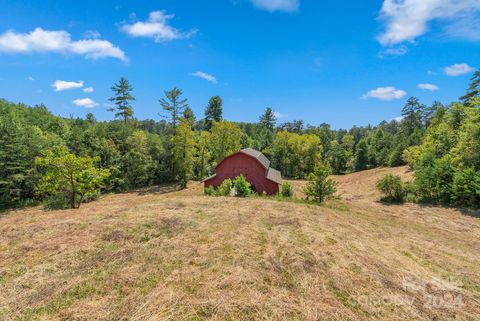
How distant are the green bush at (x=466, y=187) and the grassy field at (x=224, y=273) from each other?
507 inches

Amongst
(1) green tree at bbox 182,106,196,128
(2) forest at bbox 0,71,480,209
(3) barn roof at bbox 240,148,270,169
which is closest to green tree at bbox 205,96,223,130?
(2) forest at bbox 0,71,480,209

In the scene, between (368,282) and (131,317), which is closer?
(131,317)

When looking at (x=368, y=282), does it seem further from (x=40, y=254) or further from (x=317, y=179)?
(x=317, y=179)

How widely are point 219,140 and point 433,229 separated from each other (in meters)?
25.4

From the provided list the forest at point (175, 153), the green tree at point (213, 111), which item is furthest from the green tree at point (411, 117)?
the green tree at point (213, 111)

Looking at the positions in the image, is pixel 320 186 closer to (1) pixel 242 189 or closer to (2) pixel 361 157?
(1) pixel 242 189

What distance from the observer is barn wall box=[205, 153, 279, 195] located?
24.3 metres

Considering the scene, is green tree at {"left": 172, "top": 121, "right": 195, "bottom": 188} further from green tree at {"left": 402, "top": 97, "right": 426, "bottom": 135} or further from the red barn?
green tree at {"left": 402, "top": 97, "right": 426, "bottom": 135}

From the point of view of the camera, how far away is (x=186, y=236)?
830 cm

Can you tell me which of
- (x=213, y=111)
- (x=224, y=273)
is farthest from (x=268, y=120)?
(x=224, y=273)

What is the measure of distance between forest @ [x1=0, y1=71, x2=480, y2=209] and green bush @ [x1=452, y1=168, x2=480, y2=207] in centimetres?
7

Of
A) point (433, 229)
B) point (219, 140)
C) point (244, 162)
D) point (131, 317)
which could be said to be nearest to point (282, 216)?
point (131, 317)

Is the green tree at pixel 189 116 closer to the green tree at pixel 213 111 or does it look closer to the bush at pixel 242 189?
the green tree at pixel 213 111

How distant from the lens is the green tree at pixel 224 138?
34.0m
